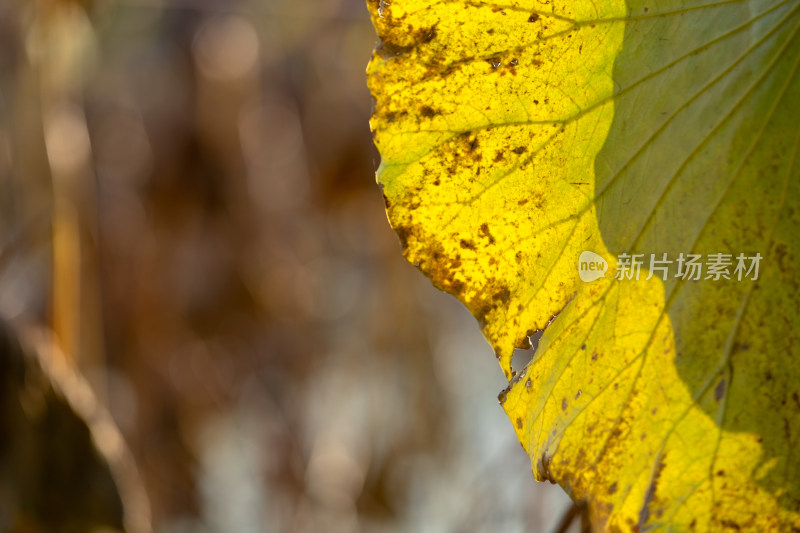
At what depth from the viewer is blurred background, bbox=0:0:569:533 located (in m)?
1.77

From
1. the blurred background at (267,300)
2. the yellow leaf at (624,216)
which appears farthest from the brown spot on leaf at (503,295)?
the blurred background at (267,300)

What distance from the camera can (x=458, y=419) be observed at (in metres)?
1.94

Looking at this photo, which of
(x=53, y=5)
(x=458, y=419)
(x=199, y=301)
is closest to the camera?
(x=53, y=5)

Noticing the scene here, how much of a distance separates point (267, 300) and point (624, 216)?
5.69 ft

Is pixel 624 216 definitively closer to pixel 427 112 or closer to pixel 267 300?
pixel 427 112

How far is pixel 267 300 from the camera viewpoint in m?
2.00

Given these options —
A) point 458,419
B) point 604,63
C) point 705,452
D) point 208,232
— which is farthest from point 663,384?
point 208,232

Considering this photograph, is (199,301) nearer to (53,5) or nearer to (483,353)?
(483,353)

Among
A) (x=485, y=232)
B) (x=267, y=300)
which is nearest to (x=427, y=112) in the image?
(x=485, y=232)

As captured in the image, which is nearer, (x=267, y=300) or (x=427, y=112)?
(x=427, y=112)

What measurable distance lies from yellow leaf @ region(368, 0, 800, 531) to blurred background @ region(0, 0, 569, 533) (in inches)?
50.9

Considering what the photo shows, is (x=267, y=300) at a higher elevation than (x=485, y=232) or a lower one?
lower

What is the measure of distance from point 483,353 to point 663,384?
5.46 ft

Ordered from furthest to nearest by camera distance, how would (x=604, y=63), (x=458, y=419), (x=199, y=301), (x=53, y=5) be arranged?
(x=199, y=301), (x=458, y=419), (x=53, y=5), (x=604, y=63)
